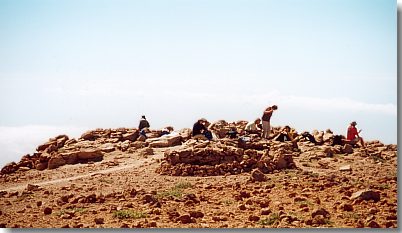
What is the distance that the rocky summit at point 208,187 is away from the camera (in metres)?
8.00

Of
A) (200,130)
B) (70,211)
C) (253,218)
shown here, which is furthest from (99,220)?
(200,130)

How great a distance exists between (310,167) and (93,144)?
639cm

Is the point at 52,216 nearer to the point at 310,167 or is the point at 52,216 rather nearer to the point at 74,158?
the point at 74,158

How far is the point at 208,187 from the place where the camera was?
942 centimetres

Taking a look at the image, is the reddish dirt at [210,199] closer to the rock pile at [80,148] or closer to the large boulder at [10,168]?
the large boulder at [10,168]

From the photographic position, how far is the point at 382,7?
341 inches

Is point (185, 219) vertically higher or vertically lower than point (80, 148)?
lower

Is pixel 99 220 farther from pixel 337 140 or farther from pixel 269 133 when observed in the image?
pixel 337 140

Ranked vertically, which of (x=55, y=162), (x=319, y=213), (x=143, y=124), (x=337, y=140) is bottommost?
(x=319, y=213)

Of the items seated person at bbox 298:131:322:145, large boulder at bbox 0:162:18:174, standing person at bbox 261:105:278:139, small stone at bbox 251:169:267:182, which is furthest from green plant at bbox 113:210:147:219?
seated person at bbox 298:131:322:145

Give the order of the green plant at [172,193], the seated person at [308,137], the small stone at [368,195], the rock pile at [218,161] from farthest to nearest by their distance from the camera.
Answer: the seated person at [308,137], the rock pile at [218,161], the green plant at [172,193], the small stone at [368,195]

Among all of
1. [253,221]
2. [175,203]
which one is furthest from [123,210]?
[253,221]

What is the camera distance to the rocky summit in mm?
8000

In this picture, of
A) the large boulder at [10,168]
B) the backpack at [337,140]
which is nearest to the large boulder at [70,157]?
the large boulder at [10,168]
